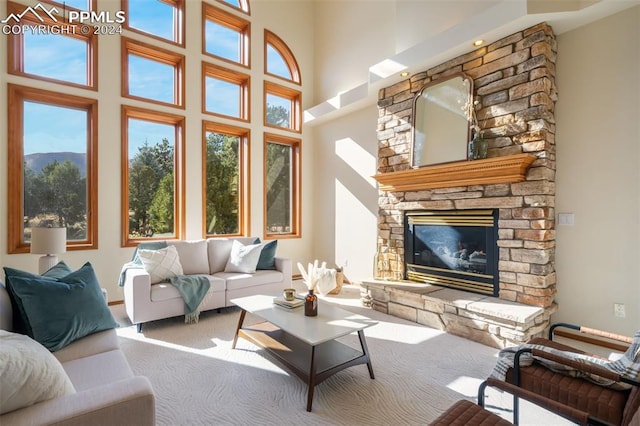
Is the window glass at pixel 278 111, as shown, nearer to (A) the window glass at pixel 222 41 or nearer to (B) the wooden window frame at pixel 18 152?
(A) the window glass at pixel 222 41

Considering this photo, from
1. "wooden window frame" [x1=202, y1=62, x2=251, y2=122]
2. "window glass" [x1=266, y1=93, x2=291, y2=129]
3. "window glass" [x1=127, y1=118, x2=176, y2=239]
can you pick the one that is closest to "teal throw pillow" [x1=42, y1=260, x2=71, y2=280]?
"window glass" [x1=127, y1=118, x2=176, y2=239]

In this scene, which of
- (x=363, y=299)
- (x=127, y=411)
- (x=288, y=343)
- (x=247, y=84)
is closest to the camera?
(x=127, y=411)

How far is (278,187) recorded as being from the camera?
6117mm

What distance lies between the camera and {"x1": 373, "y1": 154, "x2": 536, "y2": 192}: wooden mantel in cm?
328

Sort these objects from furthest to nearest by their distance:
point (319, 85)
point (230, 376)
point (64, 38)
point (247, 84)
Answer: point (319, 85) < point (247, 84) < point (64, 38) < point (230, 376)

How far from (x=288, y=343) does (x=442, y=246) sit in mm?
2400

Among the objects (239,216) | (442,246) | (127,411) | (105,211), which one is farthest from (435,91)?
(105,211)

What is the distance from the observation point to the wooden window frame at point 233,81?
5129 mm

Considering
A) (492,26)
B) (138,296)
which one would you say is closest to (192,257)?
(138,296)

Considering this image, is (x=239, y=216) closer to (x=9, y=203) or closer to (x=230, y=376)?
(x=9, y=203)

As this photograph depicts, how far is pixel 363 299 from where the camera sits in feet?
14.3

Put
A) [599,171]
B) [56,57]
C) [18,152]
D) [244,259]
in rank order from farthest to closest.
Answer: [244,259]
[56,57]
[18,152]
[599,171]

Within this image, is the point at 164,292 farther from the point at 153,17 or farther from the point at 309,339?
the point at 153,17

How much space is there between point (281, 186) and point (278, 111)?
1.40 meters
